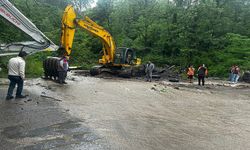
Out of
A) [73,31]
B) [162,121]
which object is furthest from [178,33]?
[162,121]

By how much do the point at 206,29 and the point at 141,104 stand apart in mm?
34731

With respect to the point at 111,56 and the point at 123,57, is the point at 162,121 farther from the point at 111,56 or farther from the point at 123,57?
the point at 111,56

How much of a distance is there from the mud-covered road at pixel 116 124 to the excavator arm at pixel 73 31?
10.1 metres

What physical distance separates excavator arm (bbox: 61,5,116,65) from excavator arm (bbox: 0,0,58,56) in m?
5.92

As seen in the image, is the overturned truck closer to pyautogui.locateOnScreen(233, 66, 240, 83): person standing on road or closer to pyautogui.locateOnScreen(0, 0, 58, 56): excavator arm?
pyautogui.locateOnScreen(0, 0, 58, 56): excavator arm

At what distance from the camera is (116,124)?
9703 millimetres

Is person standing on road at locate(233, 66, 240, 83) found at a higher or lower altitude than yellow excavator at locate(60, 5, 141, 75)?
lower

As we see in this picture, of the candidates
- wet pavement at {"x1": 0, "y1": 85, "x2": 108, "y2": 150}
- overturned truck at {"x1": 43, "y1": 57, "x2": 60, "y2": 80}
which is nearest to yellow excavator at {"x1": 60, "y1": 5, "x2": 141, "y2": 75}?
overturned truck at {"x1": 43, "y1": 57, "x2": 60, "y2": 80}

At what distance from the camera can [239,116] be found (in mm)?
12789

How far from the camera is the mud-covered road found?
7750 millimetres

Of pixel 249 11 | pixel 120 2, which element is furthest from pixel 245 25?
pixel 120 2

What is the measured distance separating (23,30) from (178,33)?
3538 centimetres

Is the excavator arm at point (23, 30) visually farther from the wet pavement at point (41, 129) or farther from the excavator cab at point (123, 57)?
the excavator cab at point (123, 57)

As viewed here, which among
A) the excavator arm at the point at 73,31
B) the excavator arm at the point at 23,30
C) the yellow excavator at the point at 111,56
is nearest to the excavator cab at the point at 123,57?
the yellow excavator at the point at 111,56
